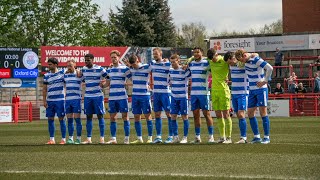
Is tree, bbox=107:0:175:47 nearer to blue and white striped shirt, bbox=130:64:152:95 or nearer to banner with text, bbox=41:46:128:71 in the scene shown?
banner with text, bbox=41:46:128:71

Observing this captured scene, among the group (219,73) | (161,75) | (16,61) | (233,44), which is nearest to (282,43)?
(233,44)

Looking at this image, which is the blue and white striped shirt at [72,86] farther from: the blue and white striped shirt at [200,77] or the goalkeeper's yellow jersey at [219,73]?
the goalkeeper's yellow jersey at [219,73]

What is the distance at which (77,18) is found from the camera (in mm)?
70125

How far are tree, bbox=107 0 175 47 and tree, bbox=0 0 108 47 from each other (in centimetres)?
310

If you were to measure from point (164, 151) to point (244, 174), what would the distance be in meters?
4.31

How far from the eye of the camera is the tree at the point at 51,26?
2694 inches

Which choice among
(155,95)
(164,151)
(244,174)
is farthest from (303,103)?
(244,174)

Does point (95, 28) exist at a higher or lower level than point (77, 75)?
higher

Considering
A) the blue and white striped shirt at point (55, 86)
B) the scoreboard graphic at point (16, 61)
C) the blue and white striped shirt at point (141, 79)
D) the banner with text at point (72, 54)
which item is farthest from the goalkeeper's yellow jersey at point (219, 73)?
the banner with text at point (72, 54)

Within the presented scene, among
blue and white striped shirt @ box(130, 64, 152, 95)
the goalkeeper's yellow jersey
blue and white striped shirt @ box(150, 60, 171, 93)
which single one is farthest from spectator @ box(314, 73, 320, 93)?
the goalkeeper's yellow jersey

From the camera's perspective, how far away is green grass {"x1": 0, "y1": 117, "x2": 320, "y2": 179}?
11195 mm

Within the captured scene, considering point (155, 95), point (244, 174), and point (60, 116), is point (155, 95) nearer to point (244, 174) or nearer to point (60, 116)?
point (60, 116)

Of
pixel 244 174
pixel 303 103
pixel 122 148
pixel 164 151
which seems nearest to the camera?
pixel 244 174

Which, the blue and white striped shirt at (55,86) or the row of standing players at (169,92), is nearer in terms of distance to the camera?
the row of standing players at (169,92)
